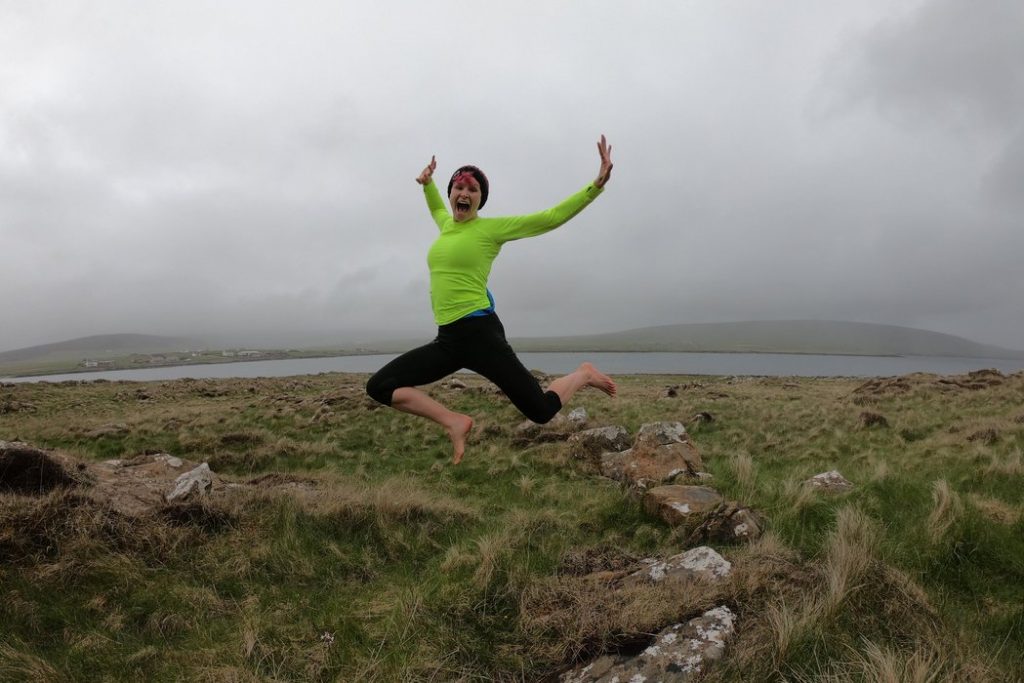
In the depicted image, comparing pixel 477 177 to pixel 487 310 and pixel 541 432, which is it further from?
pixel 541 432

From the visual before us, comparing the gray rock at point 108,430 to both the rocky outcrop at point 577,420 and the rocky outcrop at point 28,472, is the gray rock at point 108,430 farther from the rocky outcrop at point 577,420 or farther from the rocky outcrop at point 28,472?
the rocky outcrop at point 577,420

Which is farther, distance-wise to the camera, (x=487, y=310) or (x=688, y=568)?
(x=487, y=310)

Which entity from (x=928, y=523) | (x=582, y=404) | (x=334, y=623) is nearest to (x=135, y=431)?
(x=334, y=623)

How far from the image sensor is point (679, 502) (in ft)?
17.1

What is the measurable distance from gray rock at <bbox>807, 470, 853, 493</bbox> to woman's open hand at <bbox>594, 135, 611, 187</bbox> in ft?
15.0

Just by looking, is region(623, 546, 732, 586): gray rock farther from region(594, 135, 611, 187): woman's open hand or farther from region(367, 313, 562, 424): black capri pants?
region(594, 135, 611, 187): woman's open hand

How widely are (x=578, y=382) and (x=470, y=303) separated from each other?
6.28 feet

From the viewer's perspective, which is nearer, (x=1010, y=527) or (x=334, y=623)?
(x=334, y=623)

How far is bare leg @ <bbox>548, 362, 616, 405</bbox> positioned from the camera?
5.57 metres

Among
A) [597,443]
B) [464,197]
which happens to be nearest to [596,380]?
[464,197]

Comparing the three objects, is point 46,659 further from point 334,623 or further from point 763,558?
point 763,558

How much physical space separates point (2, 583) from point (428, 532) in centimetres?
320

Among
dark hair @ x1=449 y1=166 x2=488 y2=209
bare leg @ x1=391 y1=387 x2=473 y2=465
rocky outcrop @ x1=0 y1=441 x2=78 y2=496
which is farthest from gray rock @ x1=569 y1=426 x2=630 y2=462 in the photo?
rocky outcrop @ x1=0 y1=441 x2=78 y2=496

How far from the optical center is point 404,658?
2828 millimetres
